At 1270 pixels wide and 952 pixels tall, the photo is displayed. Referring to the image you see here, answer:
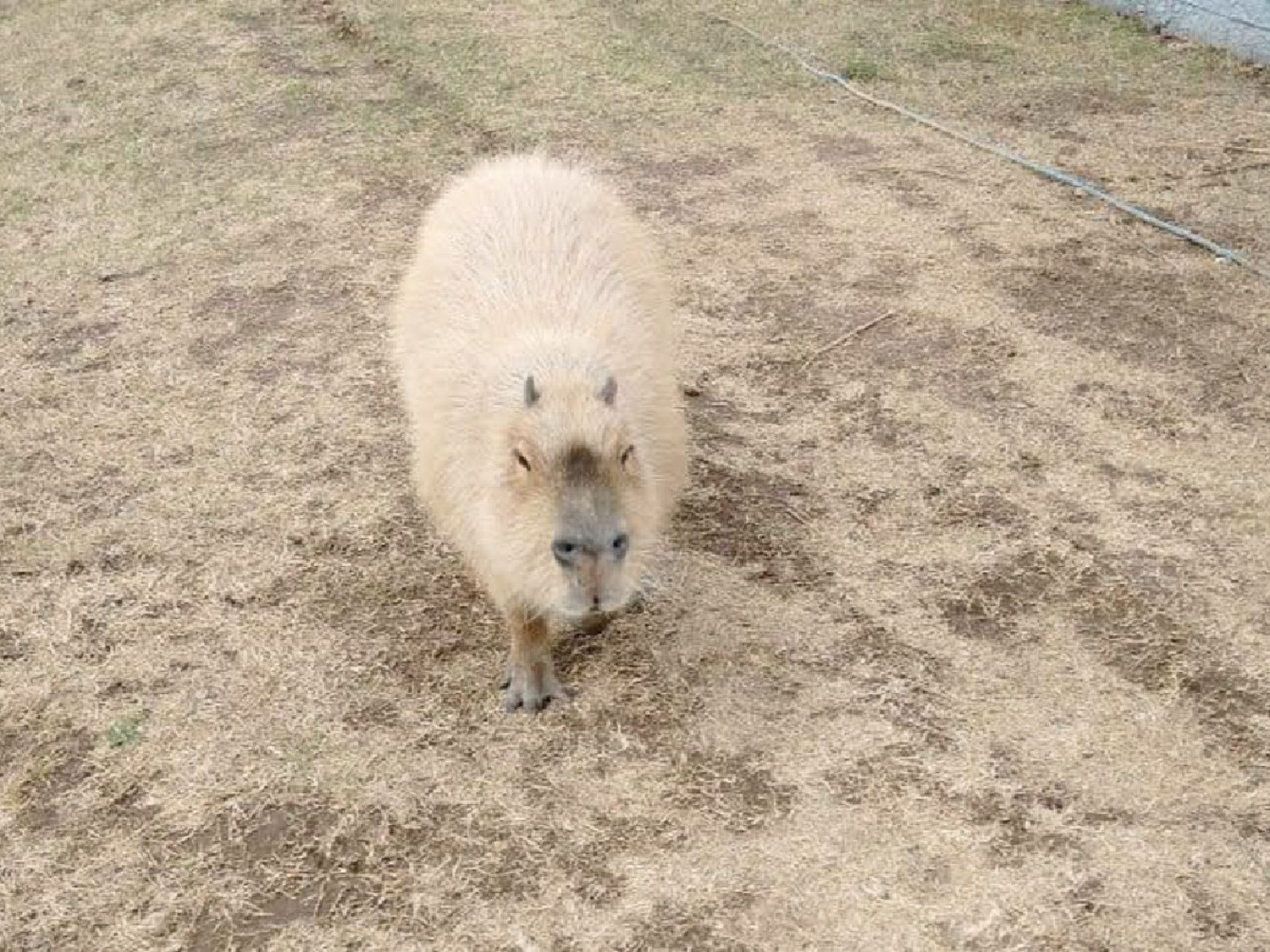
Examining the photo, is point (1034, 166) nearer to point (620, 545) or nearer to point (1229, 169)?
point (1229, 169)

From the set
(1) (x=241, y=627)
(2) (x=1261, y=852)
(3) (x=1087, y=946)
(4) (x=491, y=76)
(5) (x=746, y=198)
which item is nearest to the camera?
(3) (x=1087, y=946)

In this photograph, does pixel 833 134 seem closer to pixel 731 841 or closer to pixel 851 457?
pixel 851 457

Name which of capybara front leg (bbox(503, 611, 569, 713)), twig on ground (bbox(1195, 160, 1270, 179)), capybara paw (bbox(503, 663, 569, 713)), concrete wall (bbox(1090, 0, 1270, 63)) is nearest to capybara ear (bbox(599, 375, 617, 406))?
capybara front leg (bbox(503, 611, 569, 713))

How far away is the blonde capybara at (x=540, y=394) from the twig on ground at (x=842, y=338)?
0.80 metres

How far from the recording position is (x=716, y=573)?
11.5 ft

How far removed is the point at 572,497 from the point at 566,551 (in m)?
0.10

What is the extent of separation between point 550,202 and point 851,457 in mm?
1125

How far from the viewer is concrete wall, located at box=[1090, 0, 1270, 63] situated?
6.60 m

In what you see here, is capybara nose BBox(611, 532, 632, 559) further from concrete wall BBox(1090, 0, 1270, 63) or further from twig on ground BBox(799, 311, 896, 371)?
concrete wall BBox(1090, 0, 1270, 63)

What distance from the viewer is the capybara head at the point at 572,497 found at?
2.59 metres

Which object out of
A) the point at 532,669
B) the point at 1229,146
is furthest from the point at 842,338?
the point at 1229,146

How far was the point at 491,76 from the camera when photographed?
23.0ft

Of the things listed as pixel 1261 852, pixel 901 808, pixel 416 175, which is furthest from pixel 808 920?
pixel 416 175

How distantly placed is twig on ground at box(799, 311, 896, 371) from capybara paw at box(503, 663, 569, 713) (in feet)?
5.47
